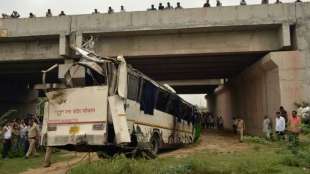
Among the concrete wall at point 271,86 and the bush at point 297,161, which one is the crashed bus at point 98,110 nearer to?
the bush at point 297,161

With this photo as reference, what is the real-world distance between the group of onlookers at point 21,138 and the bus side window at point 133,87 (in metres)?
6.38

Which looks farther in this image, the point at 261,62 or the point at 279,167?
the point at 261,62

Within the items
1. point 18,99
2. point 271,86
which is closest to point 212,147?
point 271,86

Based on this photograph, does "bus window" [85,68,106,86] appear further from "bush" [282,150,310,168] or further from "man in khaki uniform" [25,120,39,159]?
"man in khaki uniform" [25,120,39,159]

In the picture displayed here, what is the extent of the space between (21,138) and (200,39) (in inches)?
406

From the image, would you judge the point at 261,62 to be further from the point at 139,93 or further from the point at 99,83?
the point at 99,83

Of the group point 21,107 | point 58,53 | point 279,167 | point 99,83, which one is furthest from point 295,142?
point 21,107

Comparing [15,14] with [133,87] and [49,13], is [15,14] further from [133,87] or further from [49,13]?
[133,87]

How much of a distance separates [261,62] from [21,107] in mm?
19704

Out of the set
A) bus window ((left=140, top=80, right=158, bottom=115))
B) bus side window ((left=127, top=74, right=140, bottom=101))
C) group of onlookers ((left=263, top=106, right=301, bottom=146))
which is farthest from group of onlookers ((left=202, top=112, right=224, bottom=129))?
bus side window ((left=127, top=74, right=140, bottom=101))

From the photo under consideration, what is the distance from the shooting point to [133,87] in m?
12.9

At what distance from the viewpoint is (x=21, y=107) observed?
33.6 metres

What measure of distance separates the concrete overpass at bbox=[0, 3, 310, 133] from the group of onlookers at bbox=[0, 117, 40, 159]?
5386mm

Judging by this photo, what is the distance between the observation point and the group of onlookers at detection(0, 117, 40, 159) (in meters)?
17.6
